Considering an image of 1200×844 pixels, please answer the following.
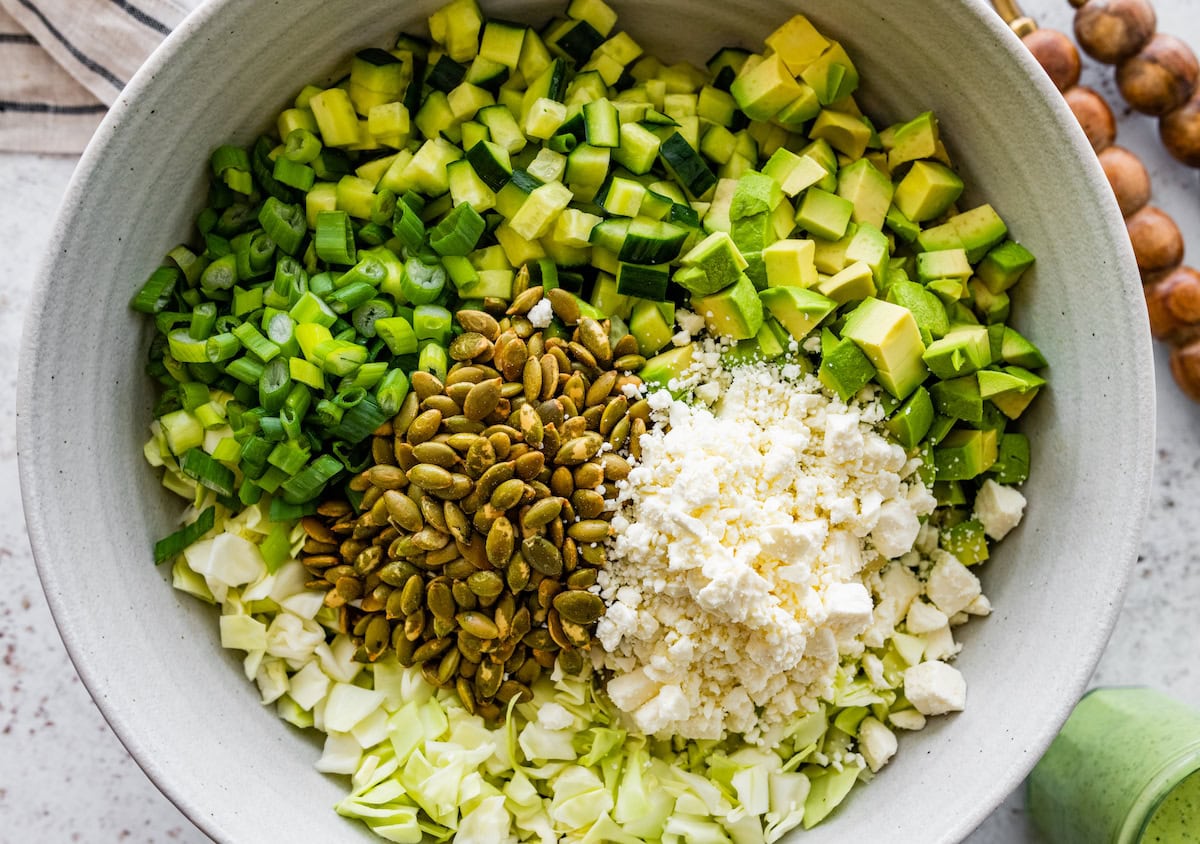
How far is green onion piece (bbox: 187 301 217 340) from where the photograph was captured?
5.99 ft

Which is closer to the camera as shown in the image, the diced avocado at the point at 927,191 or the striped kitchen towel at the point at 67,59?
the diced avocado at the point at 927,191

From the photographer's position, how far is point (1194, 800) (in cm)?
188

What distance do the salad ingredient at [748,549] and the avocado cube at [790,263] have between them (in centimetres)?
17

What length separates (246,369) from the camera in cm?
Result: 180

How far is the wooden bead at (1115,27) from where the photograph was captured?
212 centimetres

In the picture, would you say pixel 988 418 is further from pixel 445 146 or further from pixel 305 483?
pixel 305 483

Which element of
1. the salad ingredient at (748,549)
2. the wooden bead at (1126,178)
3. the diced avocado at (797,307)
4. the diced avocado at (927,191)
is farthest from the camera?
the wooden bead at (1126,178)

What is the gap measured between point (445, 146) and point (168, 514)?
915 mm

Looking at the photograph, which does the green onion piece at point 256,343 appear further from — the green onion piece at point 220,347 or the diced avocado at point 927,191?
the diced avocado at point 927,191

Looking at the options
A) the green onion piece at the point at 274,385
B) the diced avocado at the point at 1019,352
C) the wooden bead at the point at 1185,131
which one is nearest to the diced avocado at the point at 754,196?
the diced avocado at the point at 1019,352

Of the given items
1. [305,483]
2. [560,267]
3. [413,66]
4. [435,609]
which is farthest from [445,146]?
[435,609]

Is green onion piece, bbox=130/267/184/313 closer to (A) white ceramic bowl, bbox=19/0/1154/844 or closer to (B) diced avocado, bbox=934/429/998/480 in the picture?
(A) white ceramic bowl, bbox=19/0/1154/844

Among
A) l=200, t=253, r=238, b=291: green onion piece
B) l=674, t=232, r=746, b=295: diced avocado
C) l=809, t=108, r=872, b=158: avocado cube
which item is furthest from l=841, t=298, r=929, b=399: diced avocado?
l=200, t=253, r=238, b=291: green onion piece

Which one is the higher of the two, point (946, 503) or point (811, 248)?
point (811, 248)
